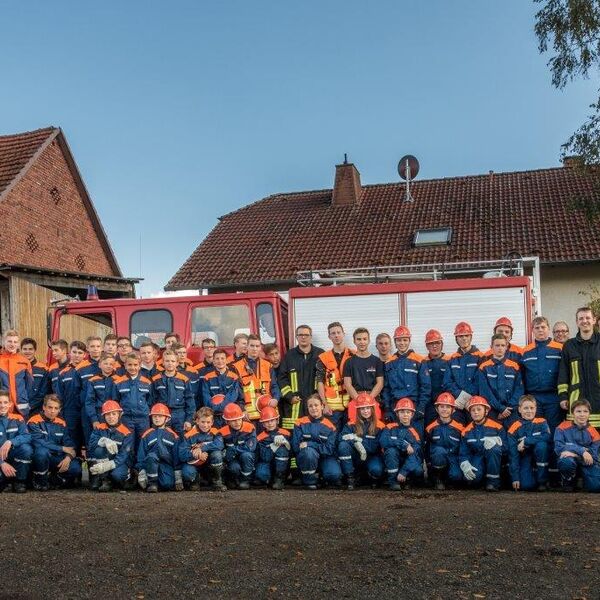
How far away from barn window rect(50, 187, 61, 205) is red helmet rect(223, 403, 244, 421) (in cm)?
1654

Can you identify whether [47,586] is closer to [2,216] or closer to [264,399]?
[264,399]

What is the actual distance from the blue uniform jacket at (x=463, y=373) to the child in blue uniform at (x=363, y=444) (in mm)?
913

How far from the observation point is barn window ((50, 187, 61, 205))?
24562 mm

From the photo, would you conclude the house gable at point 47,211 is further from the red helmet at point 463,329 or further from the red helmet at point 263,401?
the red helmet at point 463,329

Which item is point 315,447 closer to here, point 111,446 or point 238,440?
point 238,440

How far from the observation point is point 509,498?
824 centimetres

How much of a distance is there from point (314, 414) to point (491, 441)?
1.98 metres

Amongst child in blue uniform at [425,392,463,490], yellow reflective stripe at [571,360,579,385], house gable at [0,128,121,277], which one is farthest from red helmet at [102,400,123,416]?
house gable at [0,128,121,277]

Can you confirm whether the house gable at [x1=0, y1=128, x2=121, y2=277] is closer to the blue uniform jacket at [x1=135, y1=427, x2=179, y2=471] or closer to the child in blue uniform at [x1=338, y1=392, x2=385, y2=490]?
the blue uniform jacket at [x1=135, y1=427, x2=179, y2=471]

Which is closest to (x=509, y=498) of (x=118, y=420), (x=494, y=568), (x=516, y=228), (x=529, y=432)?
(x=529, y=432)

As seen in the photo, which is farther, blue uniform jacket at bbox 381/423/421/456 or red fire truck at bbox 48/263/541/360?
red fire truck at bbox 48/263/541/360

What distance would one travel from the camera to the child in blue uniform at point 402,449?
9.24 m

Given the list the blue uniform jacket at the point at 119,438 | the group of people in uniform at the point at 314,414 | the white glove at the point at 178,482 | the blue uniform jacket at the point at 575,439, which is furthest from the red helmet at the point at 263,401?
the blue uniform jacket at the point at 575,439

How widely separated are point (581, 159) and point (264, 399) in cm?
963
